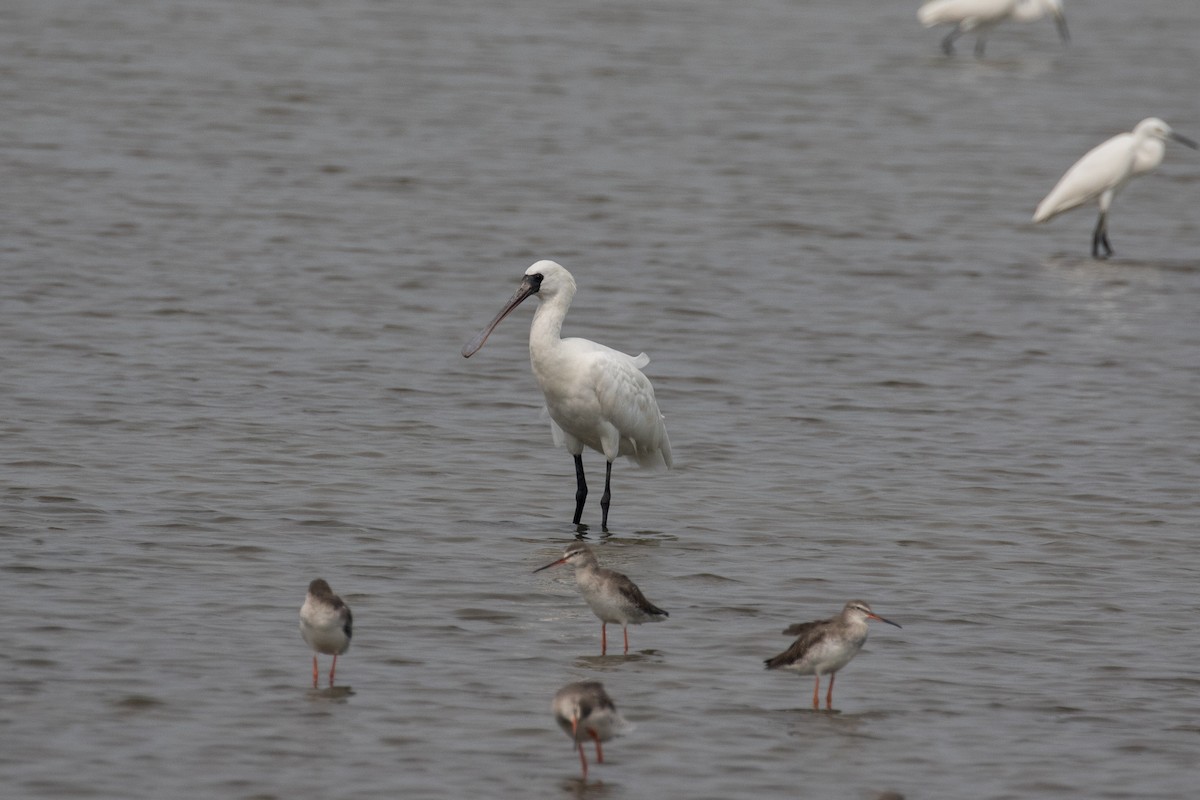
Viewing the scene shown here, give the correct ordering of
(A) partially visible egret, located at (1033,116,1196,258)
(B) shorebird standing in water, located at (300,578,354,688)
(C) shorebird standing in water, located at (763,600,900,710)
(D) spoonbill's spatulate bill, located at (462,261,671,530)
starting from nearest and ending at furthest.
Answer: (B) shorebird standing in water, located at (300,578,354,688)
(C) shorebird standing in water, located at (763,600,900,710)
(D) spoonbill's spatulate bill, located at (462,261,671,530)
(A) partially visible egret, located at (1033,116,1196,258)

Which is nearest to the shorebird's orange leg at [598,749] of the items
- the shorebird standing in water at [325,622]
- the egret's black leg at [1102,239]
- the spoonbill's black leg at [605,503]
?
the shorebird standing in water at [325,622]

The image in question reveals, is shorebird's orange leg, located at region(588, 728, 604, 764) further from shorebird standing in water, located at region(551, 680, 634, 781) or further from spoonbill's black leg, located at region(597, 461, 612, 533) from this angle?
spoonbill's black leg, located at region(597, 461, 612, 533)

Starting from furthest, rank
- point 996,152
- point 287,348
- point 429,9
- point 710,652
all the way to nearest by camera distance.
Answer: point 429,9, point 996,152, point 287,348, point 710,652

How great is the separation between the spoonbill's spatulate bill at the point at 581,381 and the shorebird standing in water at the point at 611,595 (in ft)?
7.48

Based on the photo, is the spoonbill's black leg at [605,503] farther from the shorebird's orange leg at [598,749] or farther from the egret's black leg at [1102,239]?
the egret's black leg at [1102,239]

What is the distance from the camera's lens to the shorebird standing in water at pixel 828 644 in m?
8.10

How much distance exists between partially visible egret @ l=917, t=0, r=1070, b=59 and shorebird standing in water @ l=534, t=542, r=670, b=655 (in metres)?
25.0

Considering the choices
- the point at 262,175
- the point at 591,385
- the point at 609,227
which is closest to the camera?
the point at 591,385

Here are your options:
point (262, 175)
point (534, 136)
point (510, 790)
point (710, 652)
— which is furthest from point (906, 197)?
point (510, 790)

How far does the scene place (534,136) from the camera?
82.1 ft

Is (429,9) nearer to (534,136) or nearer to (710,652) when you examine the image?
(534,136)

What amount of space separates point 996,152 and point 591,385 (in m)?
15.6

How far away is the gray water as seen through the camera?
8.12 metres

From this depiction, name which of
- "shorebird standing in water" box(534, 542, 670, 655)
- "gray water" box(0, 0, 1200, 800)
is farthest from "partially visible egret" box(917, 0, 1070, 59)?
"shorebird standing in water" box(534, 542, 670, 655)
